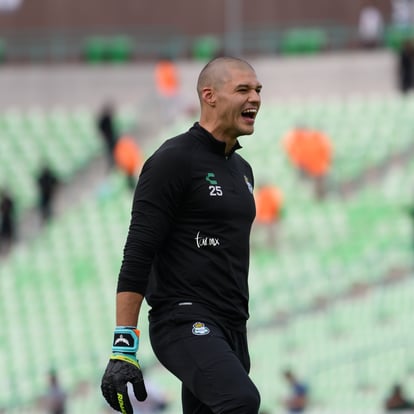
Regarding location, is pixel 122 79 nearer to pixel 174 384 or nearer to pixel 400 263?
pixel 400 263

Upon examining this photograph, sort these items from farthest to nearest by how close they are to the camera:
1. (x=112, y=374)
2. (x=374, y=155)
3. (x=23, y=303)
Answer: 1. (x=374, y=155)
2. (x=23, y=303)
3. (x=112, y=374)

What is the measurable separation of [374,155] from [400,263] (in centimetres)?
489

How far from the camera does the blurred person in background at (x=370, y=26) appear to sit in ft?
93.1

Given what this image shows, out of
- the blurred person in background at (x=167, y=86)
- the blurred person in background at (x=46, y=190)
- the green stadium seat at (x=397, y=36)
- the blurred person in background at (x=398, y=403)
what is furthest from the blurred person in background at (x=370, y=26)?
the blurred person in background at (x=398, y=403)

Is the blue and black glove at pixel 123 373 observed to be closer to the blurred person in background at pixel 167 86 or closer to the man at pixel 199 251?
the man at pixel 199 251

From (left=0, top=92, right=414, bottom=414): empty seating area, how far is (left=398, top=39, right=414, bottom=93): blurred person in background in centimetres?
145

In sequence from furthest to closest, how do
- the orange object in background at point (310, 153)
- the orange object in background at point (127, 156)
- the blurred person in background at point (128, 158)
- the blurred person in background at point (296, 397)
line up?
the orange object in background at point (127, 156)
the blurred person in background at point (128, 158)
the orange object in background at point (310, 153)
the blurred person in background at point (296, 397)

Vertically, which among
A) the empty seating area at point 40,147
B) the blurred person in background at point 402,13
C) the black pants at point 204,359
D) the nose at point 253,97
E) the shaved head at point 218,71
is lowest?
the empty seating area at point 40,147

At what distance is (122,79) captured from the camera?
2830 cm

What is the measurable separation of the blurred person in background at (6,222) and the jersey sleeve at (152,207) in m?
17.0

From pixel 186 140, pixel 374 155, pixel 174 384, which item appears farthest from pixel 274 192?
pixel 186 140

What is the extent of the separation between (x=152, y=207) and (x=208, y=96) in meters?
0.49

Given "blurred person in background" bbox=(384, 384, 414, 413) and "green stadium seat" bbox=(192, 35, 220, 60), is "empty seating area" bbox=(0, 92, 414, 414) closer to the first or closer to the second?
"blurred person in background" bbox=(384, 384, 414, 413)

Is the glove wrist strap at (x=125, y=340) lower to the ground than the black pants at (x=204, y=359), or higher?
higher
